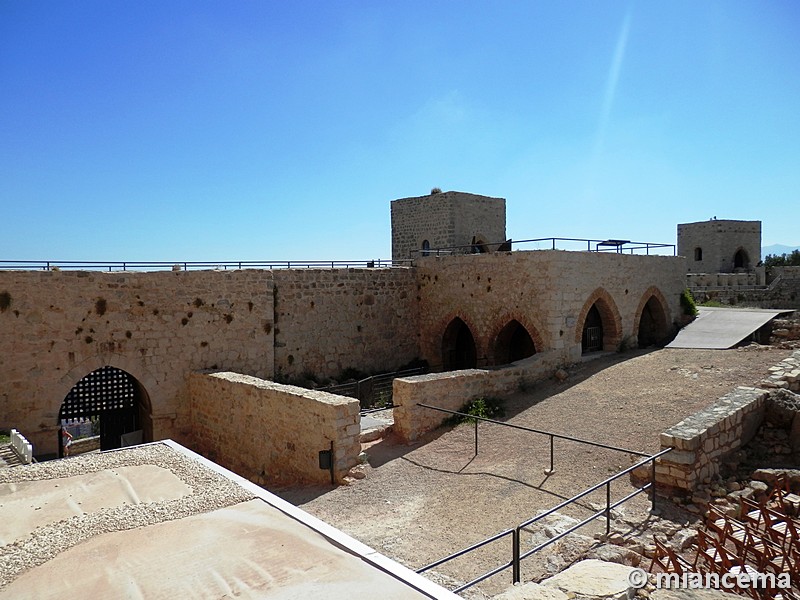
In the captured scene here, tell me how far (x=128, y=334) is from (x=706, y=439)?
11.7m

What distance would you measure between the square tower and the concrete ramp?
7.55m

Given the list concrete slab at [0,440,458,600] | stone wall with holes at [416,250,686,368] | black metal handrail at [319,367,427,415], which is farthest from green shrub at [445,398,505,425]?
concrete slab at [0,440,458,600]

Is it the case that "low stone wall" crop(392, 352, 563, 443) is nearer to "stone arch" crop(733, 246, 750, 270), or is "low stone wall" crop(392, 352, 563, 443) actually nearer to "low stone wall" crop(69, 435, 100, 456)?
"low stone wall" crop(69, 435, 100, 456)

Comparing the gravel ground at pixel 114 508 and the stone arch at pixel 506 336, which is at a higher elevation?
the stone arch at pixel 506 336

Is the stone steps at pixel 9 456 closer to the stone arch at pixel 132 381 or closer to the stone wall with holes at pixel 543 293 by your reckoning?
the stone arch at pixel 132 381

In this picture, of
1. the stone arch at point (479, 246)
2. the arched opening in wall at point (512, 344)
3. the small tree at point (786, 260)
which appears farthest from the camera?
the small tree at point (786, 260)

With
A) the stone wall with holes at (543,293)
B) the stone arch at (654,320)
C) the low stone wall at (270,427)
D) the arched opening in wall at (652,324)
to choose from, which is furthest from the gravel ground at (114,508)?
the arched opening in wall at (652,324)

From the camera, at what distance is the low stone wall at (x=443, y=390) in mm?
11070

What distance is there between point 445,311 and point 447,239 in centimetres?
580

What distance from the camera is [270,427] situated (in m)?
10.6

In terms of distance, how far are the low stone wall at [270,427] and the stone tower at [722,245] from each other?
3225 cm

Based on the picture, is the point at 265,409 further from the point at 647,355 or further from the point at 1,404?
the point at 647,355

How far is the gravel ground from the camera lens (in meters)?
4.38

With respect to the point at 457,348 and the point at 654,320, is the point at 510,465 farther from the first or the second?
the point at 654,320
